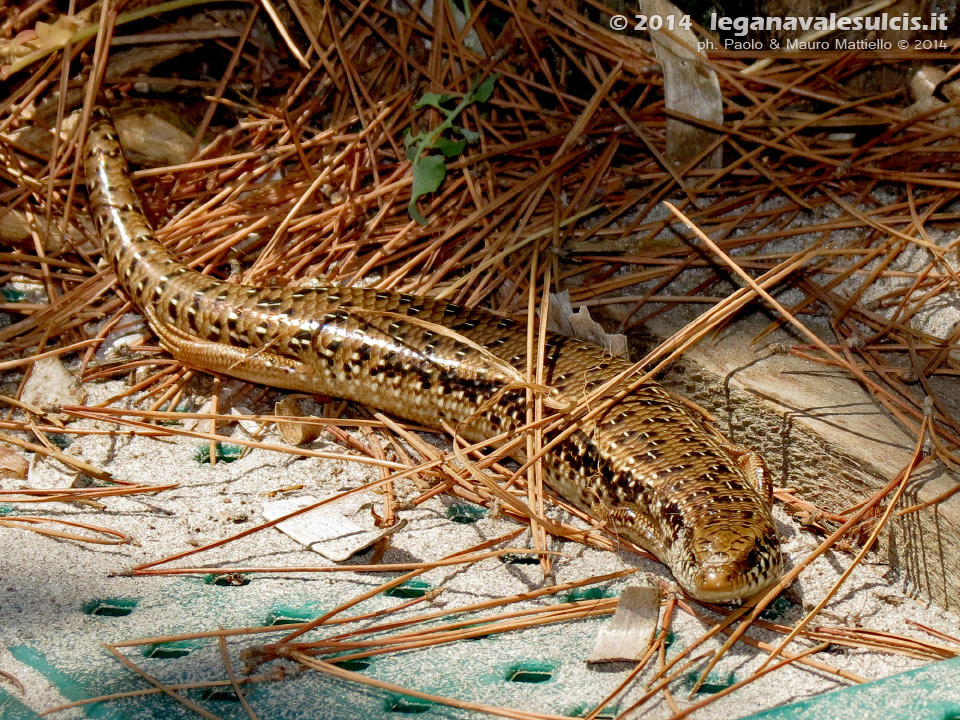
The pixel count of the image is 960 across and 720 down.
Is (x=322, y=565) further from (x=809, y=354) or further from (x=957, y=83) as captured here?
(x=957, y=83)

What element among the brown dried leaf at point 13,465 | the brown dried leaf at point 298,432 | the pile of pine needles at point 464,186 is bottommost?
the brown dried leaf at point 298,432

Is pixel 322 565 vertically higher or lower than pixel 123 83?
lower

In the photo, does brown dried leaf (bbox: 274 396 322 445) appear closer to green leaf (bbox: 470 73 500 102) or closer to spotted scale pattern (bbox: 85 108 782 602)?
spotted scale pattern (bbox: 85 108 782 602)

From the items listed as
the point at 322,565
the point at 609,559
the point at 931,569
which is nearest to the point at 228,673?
Answer: the point at 322,565

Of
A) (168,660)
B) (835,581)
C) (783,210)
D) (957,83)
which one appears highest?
(957,83)

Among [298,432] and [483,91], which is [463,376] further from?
[483,91]

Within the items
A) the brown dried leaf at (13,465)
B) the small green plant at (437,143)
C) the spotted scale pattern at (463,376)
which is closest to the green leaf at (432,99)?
the small green plant at (437,143)

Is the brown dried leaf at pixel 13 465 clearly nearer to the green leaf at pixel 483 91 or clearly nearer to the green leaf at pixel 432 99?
the green leaf at pixel 432 99
